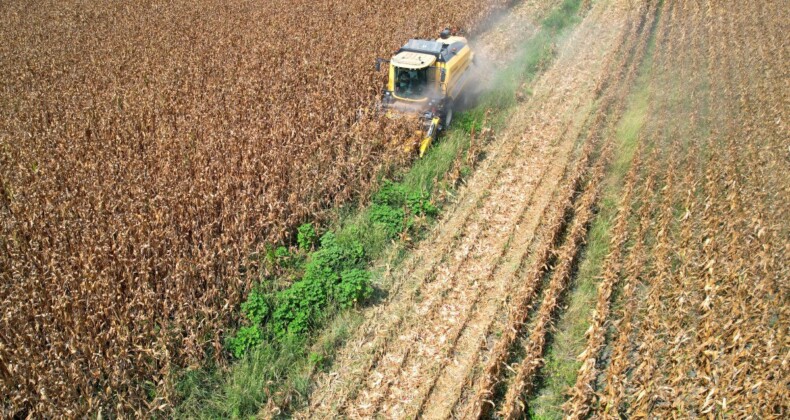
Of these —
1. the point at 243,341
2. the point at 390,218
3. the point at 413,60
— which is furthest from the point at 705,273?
the point at 413,60

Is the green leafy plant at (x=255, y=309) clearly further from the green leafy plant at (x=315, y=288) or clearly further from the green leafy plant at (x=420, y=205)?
the green leafy plant at (x=420, y=205)

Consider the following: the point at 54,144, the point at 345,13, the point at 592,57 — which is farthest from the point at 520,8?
the point at 54,144

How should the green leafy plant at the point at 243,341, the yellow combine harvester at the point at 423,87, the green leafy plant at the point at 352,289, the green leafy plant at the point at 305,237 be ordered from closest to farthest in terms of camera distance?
the green leafy plant at the point at 243,341, the green leafy plant at the point at 352,289, the green leafy plant at the point at 305,237, the yellow combine harvester at the point at 423,87

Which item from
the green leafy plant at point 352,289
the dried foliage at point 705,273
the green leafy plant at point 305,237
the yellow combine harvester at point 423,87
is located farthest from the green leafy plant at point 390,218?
the dried foliage at point 705,273

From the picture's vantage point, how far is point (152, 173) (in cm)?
1025

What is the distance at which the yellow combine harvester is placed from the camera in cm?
1282

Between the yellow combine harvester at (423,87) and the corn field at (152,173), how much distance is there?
668 mm

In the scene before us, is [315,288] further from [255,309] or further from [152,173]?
[152,173]

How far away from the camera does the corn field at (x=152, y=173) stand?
A: 22.1 ft

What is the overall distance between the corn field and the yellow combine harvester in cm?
67

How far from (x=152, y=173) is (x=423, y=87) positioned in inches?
277

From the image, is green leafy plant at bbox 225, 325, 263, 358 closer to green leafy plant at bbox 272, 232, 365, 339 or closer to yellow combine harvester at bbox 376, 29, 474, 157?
green leafy plant at bbox 272, 232, 365, 339

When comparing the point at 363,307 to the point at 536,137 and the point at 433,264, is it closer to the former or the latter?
the point at 433,264

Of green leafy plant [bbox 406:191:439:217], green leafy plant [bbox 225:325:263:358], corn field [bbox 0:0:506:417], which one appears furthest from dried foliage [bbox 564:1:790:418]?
corn field [bbox 0:0:506:417]
